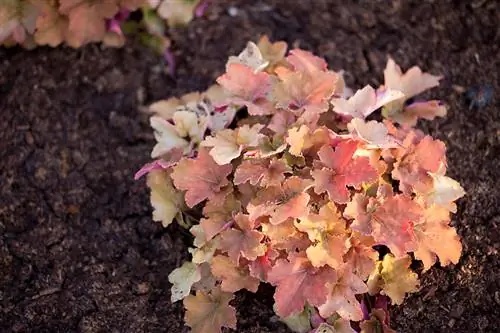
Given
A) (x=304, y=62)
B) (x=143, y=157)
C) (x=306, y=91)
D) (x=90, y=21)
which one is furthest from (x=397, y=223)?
(x=90, y=21)

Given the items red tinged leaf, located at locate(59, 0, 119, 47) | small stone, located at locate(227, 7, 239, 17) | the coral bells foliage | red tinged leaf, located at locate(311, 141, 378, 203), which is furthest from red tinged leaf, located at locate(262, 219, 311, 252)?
small stone, located at locate(227, 7, 239, 17)

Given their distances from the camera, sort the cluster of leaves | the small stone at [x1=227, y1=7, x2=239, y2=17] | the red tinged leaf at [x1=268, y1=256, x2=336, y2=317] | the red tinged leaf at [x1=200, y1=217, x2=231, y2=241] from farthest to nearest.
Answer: the small stone at [x1=227, y1=7, x2=239, y2=17]
the cluster of leaves
the red tinged leaf at [x1=200, y1=217, x2=231, y2=241]
the red tinged leaf at [x1=268, y1=256, x2=336, y2=317]

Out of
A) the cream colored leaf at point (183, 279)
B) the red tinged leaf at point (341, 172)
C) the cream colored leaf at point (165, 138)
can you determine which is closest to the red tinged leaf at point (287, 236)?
the red tinged leaf at point (341, 172)

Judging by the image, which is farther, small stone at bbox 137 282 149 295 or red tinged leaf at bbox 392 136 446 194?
small stone at bbox 137 282 149 295

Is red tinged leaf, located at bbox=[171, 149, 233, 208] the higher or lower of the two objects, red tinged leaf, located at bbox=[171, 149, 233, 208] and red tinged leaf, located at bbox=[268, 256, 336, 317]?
the higher

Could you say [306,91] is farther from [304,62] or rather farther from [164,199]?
[164,199]

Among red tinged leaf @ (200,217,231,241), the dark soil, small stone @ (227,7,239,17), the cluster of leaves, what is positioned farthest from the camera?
small stone @ (227,7,239,17)

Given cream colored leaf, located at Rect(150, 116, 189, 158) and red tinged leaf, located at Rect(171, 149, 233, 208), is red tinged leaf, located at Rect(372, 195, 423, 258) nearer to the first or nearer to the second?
red tinged leaf, located at Rect(171, 149, 233, 208)

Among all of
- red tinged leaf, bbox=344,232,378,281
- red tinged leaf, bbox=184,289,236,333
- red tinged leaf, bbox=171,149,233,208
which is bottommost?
red tinged leaf, bbox=184,289,236,333
